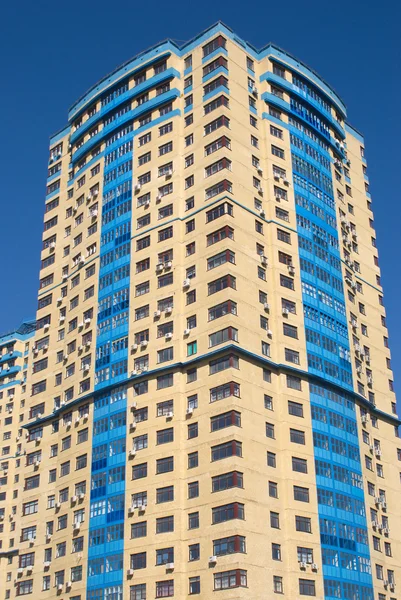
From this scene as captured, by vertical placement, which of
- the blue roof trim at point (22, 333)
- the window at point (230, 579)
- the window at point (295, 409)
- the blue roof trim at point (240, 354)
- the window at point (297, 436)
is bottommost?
the window at point (230, 579)

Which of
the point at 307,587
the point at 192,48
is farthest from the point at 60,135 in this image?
the point at 307,587

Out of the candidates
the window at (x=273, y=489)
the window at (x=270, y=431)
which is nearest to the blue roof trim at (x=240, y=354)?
the window at (x=270, y=431)

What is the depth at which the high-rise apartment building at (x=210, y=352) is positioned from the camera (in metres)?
65.4

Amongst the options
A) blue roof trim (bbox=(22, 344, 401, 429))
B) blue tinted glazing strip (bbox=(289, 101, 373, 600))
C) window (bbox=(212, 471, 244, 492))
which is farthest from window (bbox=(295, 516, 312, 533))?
blue roof trim (bbox=(22, 344, 401, 429))

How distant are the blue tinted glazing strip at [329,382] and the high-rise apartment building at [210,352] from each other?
22 cm

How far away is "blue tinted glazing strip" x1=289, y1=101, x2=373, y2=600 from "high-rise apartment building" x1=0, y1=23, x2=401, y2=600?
0.22m

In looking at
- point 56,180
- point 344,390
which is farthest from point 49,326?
point 344,390

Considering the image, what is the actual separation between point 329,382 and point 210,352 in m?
12.5

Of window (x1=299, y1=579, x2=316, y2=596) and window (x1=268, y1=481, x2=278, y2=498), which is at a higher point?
window (x1=268, y1=481, x2=278, y2=498)

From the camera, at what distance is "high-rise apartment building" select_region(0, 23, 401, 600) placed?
65.4 meters

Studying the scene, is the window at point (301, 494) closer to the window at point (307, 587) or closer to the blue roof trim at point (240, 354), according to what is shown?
the window at point (307, 587)

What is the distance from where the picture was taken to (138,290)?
77.0 meters

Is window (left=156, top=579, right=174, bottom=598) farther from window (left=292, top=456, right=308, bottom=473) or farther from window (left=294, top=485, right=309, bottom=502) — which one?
window (left=292, top=456, right=308, bottom=473)

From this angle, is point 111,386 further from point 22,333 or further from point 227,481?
point 22,333
